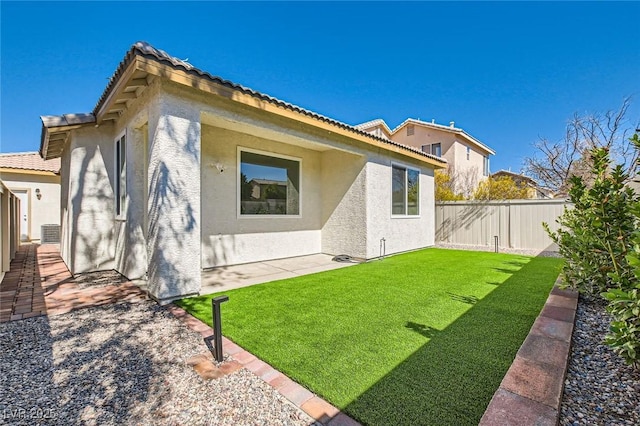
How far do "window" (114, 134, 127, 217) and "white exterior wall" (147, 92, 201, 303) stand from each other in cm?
246

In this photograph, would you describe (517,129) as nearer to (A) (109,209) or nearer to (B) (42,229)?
(A) (109,209)

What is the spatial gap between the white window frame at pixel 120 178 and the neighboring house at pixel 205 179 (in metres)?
0.05

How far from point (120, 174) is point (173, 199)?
Answer: 11.6ft

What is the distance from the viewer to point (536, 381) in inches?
104

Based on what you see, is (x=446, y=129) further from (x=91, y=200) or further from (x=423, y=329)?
(x=91, y=200)

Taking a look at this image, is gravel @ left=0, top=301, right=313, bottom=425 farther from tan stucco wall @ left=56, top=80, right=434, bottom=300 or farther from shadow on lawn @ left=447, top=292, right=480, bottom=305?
shadow on lawn @ left=447, top=292, right=480, bottom=305

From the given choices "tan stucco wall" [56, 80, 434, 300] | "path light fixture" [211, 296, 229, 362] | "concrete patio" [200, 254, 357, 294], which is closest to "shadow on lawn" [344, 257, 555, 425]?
"path light fixture" [211, 296, 229, 362]

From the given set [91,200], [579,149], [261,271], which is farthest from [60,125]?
[579,149]

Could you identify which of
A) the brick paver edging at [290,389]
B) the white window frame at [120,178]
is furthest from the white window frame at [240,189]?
the brick paver edging at [290,389]

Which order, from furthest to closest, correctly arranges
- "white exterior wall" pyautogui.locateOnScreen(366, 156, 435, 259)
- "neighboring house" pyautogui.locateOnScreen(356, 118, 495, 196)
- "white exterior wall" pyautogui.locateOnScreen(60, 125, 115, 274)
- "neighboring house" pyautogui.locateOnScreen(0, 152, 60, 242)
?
"neighboring house" pyautogui.locateOnScreen(356, 118, 495, 196) → "neighboring house" pyautogui.locateOnScreen(0, 152, 60, 242) → "white exterior wall" pyautogui.locateOnScreen(366, 156, 435, 259) → "white exterior wall" pyautogui.locateOnScreen(60, 125, 115, 274)

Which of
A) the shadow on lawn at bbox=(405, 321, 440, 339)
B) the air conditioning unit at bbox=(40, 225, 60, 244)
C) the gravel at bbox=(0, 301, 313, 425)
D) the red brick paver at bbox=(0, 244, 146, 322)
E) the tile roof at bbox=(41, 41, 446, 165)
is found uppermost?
the tile roof at bbox=(41, 41, 446, 165)

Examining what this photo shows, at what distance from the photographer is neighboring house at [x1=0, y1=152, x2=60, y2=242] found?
15578mm

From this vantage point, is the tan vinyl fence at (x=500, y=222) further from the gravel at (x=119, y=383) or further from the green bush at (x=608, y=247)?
the gravel at (x=119, y=383)

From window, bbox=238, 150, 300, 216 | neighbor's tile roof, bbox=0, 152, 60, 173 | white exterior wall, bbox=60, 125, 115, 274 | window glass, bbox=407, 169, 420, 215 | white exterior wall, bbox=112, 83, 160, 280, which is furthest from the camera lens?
neighbor's tile roof, bbox=0, 152, 60, 173
